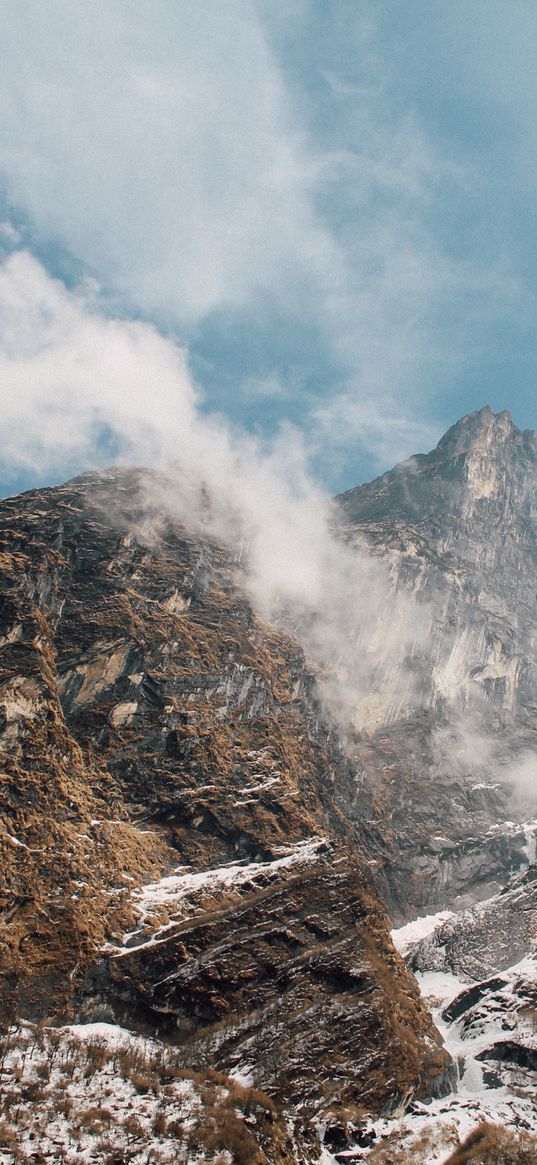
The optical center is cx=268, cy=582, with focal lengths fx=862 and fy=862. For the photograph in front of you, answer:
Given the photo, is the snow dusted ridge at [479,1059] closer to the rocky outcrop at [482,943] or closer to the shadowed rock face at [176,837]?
the rocky outcrop at [482,943]

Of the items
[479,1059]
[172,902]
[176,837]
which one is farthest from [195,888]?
[479,1059]

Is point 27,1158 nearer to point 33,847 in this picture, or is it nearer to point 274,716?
point 33,847

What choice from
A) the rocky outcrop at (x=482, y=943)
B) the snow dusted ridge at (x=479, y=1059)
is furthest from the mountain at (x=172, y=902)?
the rocky outcrop at (x=482, y=943)

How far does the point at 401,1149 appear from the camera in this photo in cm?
9462

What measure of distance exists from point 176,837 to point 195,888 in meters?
13.0

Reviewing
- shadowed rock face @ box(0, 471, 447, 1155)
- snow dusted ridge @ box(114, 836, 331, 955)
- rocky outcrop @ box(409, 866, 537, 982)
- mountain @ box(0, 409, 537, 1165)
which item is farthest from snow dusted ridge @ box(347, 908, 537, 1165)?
snow dusted ridge @ box(114, 836, 331, 955)

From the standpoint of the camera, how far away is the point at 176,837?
134 m

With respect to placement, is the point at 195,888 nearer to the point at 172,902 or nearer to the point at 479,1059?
the point at 172,902

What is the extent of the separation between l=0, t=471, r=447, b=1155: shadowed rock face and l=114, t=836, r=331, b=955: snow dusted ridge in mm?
436

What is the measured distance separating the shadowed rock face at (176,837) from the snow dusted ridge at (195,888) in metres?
0.44

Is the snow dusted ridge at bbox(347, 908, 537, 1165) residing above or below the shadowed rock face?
below

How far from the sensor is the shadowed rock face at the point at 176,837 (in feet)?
333

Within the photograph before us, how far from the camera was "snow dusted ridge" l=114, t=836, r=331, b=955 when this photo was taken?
4397 inches

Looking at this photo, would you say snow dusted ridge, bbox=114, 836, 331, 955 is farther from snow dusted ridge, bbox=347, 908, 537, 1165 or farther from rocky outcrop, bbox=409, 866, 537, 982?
rocky outcrop, bbox=409, 866, 537, 982
